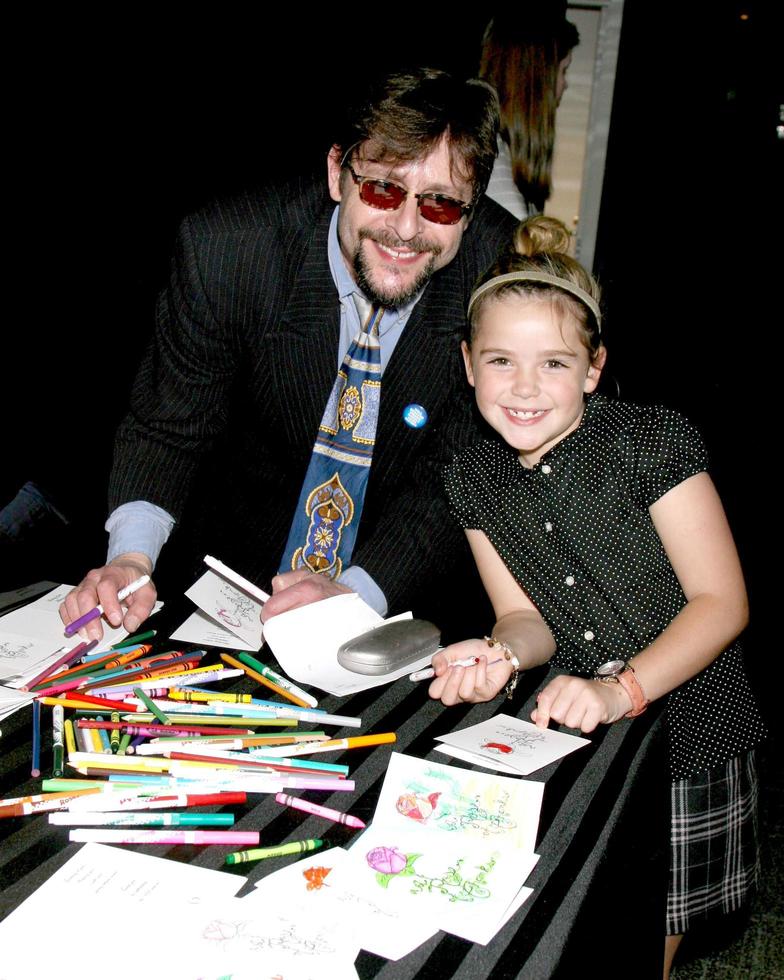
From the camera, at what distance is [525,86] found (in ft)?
8.94

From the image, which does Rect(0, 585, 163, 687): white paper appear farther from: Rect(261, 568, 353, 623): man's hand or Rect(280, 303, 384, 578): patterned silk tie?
Rect(280, 303, 384, 578): patterned silk tie

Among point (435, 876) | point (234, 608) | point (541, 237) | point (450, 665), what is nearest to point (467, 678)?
point (450, 665)

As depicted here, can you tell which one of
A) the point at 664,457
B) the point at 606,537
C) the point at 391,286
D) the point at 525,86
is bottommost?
the point at 606,537

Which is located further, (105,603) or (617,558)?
(617,558)

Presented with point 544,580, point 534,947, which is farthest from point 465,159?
point 534,947

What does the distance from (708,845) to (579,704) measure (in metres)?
0.56

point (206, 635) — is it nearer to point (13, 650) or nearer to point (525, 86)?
point (13, 650)

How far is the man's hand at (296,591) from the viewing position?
4.66 feet

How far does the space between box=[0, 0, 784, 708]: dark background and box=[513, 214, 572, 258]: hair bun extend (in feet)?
4.26

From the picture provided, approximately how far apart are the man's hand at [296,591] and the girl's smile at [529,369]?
1.30ft

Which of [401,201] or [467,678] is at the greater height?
[401,201]

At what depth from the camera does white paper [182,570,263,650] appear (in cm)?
138

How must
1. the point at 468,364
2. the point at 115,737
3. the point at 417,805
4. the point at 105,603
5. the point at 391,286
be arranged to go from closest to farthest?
the point at 417,805, the point at 115,737, the point at 105,603, the point at 468,364, the point at 391,286

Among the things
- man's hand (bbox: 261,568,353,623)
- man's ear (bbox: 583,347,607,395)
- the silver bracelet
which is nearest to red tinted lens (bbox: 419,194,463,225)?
man's ear (bbox: 583,347,607,395)
